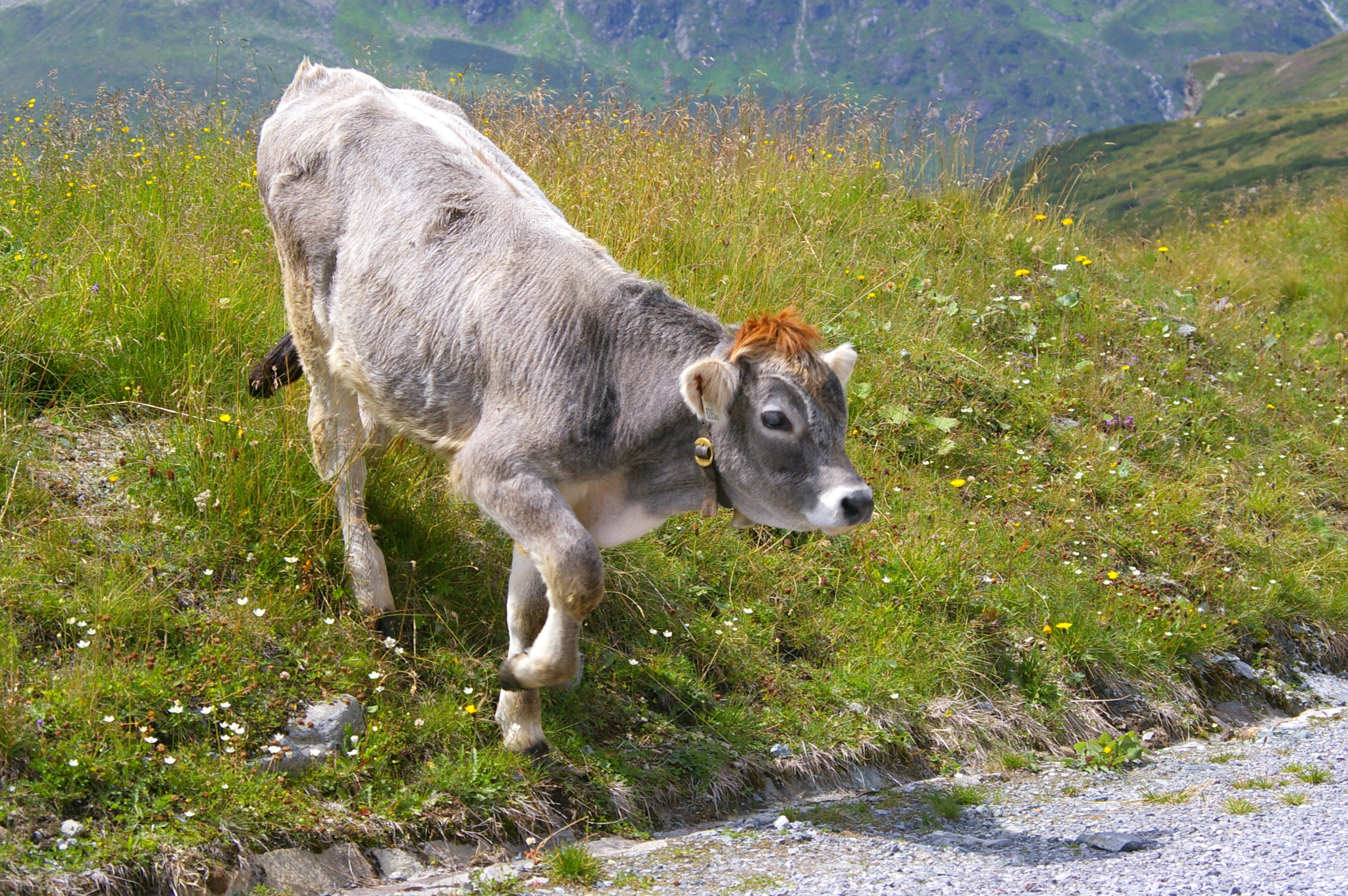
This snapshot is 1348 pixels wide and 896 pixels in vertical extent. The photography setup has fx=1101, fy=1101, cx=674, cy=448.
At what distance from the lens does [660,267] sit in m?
8.34

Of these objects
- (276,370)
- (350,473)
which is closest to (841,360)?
(350,473)

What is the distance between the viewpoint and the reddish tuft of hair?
455cm

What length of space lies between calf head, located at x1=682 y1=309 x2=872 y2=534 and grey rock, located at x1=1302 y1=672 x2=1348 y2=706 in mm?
4757

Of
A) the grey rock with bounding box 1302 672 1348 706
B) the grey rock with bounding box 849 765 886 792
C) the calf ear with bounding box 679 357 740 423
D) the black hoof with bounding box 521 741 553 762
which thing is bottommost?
the grey rock with bounding box 1302 672 1348 706

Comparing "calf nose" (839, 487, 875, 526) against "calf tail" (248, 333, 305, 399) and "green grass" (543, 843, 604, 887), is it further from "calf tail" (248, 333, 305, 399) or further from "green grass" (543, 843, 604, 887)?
"calf tail" (248, 333, 305, 399)

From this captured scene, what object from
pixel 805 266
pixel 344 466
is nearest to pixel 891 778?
pixel 344 466

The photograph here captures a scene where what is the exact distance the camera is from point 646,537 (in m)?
6.55

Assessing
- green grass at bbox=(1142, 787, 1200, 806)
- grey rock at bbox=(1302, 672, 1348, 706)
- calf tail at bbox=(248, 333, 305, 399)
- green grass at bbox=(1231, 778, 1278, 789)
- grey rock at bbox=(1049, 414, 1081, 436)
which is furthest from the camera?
grey rock at bbox=(1049, 414, 1081, 436)

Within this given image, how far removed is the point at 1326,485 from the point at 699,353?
→ 7.22 m

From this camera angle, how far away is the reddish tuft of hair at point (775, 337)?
455 cm

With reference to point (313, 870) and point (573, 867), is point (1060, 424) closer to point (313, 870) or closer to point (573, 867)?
point (573, 867)

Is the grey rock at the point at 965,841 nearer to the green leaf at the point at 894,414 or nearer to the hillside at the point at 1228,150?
the green leaf at the point at 894,414

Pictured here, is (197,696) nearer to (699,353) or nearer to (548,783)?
(548,783)

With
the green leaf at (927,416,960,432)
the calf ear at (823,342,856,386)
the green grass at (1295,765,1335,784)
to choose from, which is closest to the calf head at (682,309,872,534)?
the calf ear at (823,342,856,386)
